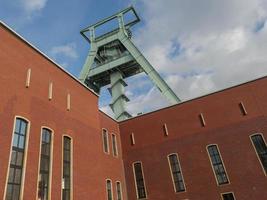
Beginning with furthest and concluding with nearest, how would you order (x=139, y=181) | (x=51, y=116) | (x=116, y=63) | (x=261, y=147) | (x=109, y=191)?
1. (x=116, y=63)
2. (x=139, y=181)
3. (x=109, y=191)
4. (x=261, y=147)
5. (x=51, y=116)

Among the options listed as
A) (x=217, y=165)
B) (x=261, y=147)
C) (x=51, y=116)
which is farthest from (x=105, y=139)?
(x=261, y=147)

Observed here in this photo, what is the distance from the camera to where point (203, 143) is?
1933 centimetres

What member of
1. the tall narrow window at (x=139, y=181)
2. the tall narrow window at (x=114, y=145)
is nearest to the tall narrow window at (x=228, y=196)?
the tall narrow window at (x=139, y=181)

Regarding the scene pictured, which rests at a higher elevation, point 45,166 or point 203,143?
point 203,143

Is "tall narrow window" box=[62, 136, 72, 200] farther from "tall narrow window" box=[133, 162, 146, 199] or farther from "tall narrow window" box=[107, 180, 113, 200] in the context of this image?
"tall narrow window" box=[133, 162, 146, 199]

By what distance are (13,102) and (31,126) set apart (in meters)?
1.45

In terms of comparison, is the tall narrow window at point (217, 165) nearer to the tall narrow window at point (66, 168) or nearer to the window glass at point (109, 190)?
the window glass at point (109, 190)

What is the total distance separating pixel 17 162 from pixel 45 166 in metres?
1.66

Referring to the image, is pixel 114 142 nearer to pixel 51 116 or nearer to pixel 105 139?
pixel 105 139

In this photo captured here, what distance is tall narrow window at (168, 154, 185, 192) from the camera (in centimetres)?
1874

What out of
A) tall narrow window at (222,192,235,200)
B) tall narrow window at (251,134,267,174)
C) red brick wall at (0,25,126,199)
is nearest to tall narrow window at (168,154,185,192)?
tall narrow window at (222,192,235,200)

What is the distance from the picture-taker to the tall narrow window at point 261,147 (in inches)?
680

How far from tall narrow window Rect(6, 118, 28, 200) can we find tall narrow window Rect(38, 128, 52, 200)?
1.15 m

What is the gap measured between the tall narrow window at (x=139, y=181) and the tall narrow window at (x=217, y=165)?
5459mm
